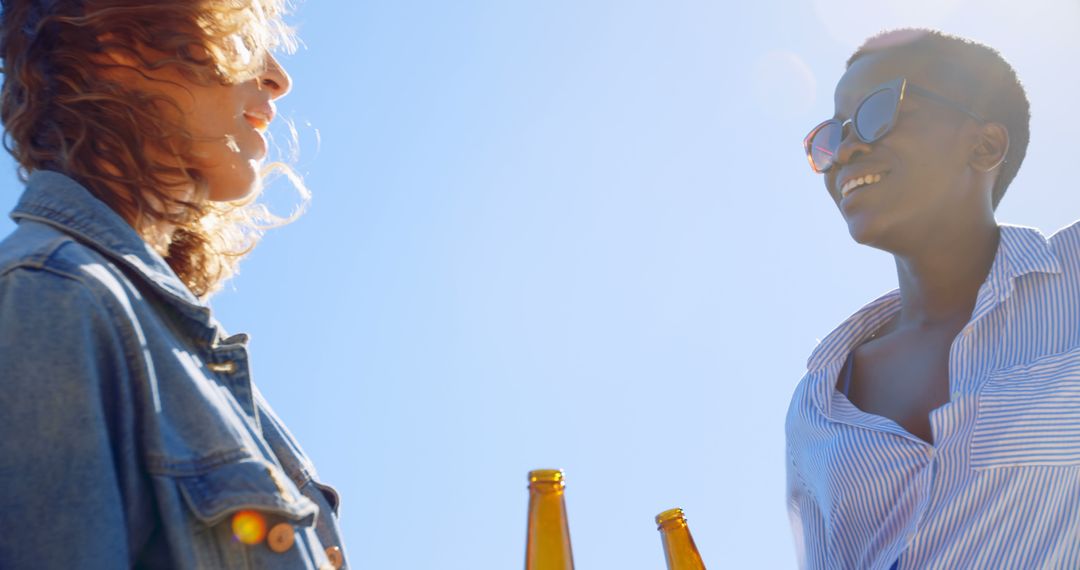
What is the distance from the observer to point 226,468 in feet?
6.42

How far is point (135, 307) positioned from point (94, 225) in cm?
23

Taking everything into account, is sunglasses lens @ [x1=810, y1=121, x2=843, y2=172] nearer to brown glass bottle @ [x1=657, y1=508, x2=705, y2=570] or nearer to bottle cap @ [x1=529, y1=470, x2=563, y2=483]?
brown glass bottle @ [x1=657, y1=508, x2=705, y2=570]

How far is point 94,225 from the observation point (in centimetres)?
212

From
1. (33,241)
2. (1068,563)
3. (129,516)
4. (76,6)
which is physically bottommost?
(1068,563)

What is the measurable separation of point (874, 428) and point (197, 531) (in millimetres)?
2214

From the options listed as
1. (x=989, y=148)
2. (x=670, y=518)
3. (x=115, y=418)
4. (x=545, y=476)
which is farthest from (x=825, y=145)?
(x=115, y=418)

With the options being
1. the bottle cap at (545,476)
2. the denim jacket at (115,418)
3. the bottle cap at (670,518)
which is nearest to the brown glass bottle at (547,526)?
the bottle cap at (545,476)

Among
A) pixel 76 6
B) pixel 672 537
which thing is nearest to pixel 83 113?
pixel 76 6

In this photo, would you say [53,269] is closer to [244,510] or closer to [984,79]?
[244,510]

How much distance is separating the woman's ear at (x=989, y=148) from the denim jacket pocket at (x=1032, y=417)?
907 millimetres

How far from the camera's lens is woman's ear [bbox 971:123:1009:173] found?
360cm

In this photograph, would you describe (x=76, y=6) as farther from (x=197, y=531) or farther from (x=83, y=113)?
(x=197, y=531)

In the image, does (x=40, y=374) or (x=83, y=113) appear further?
(x=83, y=113)

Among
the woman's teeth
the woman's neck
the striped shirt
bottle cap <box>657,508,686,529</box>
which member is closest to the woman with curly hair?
bottle cap <box>657,508,686,529</box>
